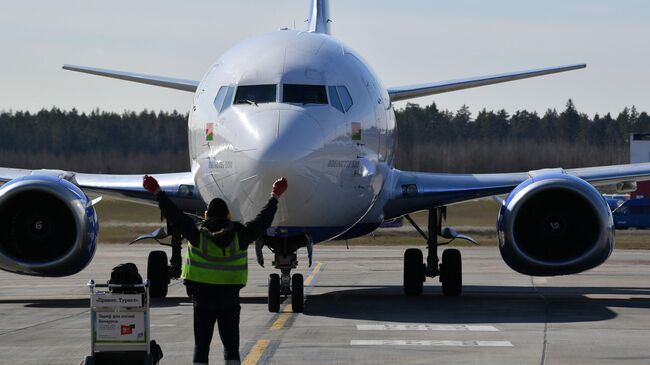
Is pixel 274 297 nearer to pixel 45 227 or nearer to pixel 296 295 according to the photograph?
pixel 296 295

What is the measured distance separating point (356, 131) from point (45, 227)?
→ 15.7 ft

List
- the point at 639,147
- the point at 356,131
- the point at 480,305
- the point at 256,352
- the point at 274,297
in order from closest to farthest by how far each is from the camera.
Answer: the point at 256,352
the point at 274,297
the point at 356,131
the point at 480,305
the point at 639,147

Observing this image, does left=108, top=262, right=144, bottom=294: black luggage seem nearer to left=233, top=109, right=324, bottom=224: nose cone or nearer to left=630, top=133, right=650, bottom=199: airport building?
left=233, top=109, right=324, bottom=224: nose cone

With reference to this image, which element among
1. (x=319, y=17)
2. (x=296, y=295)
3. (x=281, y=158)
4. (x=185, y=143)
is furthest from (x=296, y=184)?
(x=185, y=143)

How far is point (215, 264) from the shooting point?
1211 centimetres

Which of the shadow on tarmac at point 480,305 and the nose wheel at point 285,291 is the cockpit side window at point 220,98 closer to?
the nose wheel at point 285,291

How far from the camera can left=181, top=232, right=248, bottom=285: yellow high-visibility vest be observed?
12.1m

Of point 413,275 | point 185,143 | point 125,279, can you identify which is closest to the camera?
point 125,279

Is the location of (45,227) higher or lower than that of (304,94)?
lower

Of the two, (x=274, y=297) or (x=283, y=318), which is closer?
(x=283, y=318)

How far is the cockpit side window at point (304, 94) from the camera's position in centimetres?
1786

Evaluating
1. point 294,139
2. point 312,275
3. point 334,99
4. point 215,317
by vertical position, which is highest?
point 334,99

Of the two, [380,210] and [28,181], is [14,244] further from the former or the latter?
[380,210]

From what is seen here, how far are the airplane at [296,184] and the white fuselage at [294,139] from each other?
20 millimetres
